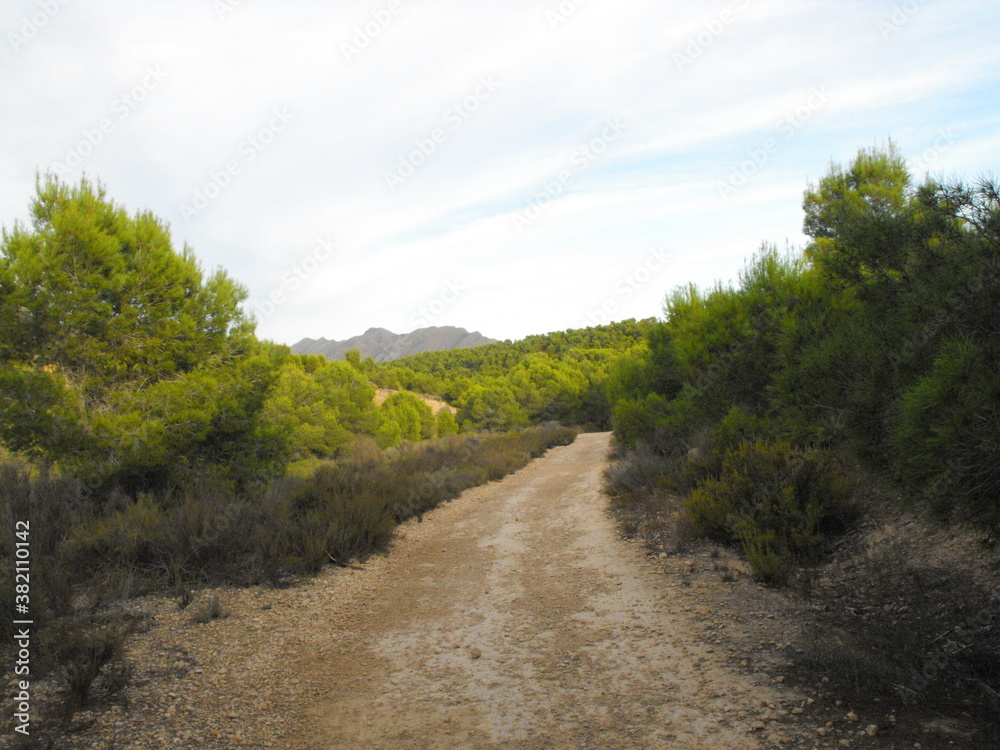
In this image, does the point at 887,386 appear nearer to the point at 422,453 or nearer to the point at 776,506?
the point at 776,506

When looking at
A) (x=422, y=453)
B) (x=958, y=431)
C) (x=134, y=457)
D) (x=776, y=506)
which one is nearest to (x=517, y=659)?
(x=776, y=506)

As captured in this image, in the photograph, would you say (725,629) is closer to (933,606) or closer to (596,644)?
(596,644)

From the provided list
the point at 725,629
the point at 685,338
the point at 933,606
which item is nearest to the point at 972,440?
the point at 933,606

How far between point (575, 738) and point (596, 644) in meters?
1.34

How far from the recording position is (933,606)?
393 centimetres

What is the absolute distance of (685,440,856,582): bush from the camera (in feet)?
17.5

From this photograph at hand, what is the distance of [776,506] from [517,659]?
3.20 m

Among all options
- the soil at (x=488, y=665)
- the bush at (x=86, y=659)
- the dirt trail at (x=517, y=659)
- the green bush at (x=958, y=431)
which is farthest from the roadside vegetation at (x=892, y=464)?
the bush at (x=86, y=659)

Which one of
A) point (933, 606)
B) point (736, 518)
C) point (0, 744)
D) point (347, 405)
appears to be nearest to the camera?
point (0, 744)

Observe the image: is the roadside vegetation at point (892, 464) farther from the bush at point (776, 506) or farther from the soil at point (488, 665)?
the soil at point (488, 665)

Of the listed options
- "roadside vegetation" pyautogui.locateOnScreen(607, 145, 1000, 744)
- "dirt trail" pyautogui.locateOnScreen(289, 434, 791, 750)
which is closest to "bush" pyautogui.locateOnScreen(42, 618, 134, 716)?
"dirt trail" pyautogui.locateOnScreen(289, 434, 791, 750)

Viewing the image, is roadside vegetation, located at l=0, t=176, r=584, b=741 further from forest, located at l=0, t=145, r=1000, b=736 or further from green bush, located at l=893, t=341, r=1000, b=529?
green bush, located at l=893, t=341, r=1000, b=529

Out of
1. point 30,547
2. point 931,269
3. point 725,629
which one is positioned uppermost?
point 931,269

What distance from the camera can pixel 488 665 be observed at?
426 cm
